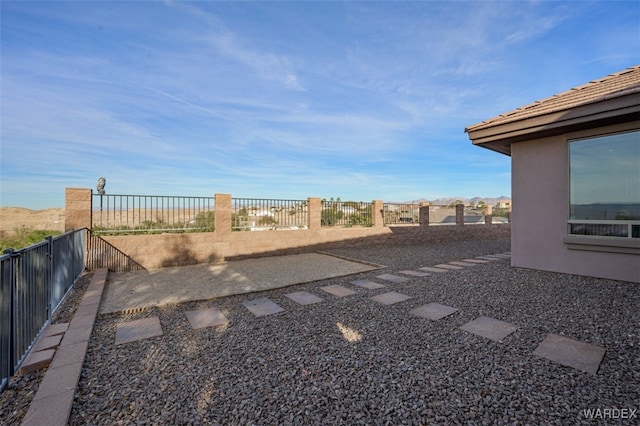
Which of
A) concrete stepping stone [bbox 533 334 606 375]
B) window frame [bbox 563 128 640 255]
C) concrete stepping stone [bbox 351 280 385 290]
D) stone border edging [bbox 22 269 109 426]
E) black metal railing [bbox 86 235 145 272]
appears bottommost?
concrete stepping stone [bbox 351 280 385 290]

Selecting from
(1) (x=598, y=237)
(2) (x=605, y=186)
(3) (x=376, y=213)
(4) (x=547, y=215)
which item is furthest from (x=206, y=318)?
(3) (x=376, y=213)

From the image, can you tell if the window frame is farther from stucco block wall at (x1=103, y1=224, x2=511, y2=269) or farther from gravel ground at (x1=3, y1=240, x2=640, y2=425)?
stucco block wall at (x1=103, y1=224, x2=511, y2=269)

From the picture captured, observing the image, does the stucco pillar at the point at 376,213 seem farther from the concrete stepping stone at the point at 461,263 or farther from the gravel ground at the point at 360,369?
the gravel ground at the point at 360,369

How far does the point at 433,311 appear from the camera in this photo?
3635 millimetres

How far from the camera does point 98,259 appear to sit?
6266 millimetres

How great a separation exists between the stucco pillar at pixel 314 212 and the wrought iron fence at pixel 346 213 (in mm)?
190

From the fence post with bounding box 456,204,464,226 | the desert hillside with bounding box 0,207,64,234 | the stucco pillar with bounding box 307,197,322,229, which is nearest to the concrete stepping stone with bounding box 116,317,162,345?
the stucco pillar with bounding box 307,197,322,229

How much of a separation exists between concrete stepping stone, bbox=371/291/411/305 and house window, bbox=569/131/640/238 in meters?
4.18

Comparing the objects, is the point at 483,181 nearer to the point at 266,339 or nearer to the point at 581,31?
the point at 581,31

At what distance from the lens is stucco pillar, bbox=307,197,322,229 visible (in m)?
9.41

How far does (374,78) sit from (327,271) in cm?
950

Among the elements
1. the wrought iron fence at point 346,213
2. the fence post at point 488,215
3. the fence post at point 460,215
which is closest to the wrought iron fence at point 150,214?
the wrought iron fence at point 346,213

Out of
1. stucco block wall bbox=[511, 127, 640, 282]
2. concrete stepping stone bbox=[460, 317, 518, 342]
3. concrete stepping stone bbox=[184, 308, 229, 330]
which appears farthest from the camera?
stucco block wall bbox=[511, 127, 640, 282]

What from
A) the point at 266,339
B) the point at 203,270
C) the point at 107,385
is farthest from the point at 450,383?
the point at 203,270
